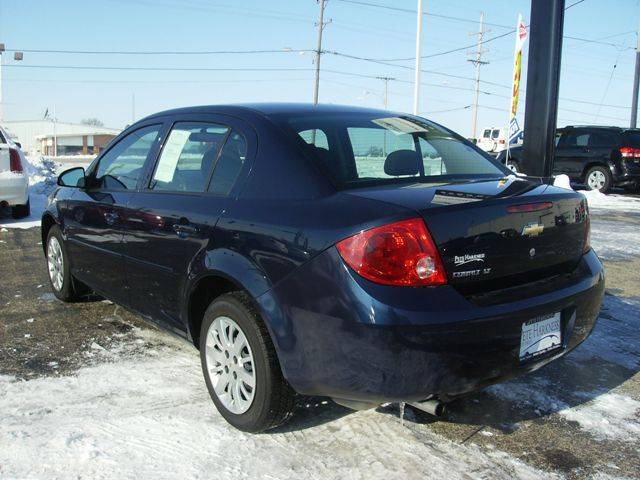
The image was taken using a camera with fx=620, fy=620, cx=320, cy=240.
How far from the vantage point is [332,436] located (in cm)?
292

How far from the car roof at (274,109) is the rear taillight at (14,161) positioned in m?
6.16

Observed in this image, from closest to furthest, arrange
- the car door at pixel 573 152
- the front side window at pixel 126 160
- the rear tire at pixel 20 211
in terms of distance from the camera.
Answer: the front side window at pixel 126 160 < the rear tire at pixel 20 211 < the car door at pixel 573 152

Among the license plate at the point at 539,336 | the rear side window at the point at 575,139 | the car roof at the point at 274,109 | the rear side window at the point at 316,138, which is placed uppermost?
the rear side window at the point at 575,139

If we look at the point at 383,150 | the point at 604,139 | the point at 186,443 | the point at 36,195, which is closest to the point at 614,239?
the point at 383,150

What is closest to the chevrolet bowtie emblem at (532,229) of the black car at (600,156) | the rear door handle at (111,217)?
the rear door handle at (111,217)

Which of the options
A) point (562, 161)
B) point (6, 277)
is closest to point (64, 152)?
point (562, 161)

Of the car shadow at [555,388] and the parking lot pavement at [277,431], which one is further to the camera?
the car shadow at [555,388]

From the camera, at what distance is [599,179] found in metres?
16.2

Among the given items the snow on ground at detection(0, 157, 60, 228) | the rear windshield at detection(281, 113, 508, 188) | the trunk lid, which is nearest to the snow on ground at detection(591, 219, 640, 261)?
the rear windshield at detection(281, 113, 508, 188)

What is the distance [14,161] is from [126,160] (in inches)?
229

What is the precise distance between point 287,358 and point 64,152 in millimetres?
95378

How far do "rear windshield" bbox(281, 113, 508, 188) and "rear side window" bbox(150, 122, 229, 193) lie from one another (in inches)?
18.0

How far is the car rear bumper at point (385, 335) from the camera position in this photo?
7.66 feet

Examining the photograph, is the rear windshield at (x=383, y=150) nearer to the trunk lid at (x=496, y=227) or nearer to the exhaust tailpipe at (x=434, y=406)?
the trunk lid at (x=496, y=227)
